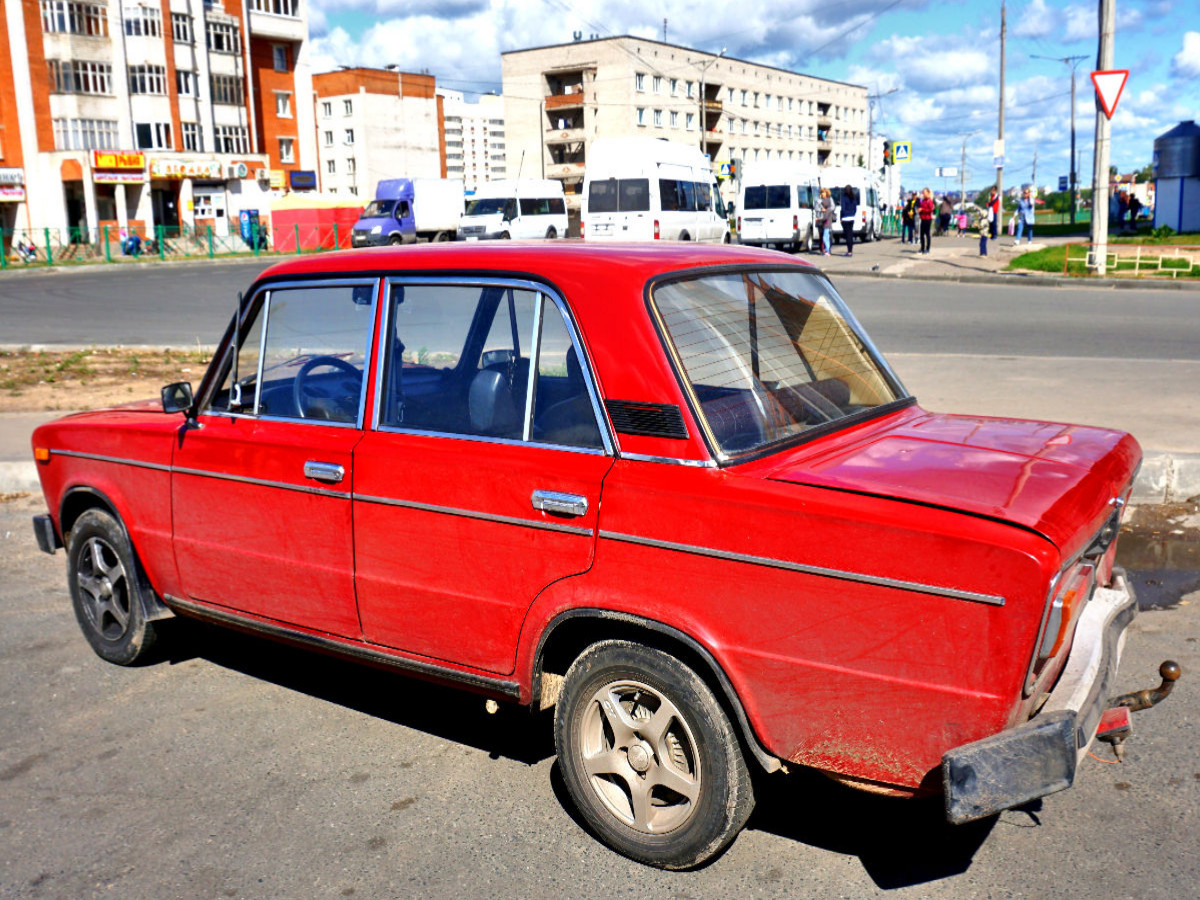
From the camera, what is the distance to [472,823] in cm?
345

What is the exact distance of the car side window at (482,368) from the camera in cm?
332

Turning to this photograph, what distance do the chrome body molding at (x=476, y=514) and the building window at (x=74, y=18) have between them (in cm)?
6708

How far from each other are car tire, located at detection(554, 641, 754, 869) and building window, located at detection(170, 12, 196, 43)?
7029cm

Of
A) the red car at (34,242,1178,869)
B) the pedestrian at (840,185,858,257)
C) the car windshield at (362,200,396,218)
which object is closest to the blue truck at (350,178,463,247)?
the car windshield at (362,200,396,218)

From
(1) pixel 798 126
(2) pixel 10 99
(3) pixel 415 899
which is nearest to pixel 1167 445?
(3) pixel 415 899

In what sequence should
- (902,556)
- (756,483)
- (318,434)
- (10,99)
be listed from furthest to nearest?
(10,99) → (318,434) → (756,483) → (902,556)

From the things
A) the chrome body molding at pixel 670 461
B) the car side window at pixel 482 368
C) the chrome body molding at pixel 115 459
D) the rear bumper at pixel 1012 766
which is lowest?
the rear bumper at pixel 1012 766

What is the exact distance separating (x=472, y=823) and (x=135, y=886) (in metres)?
0.98

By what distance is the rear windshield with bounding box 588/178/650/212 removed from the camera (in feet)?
103

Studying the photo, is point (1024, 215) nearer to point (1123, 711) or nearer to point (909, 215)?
point (909, 215)

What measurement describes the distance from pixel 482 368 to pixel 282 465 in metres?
0.80

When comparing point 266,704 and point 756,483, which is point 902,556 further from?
point 266,704

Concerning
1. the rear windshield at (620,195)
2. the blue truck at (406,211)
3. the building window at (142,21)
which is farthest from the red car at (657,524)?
the building window at (142,21)

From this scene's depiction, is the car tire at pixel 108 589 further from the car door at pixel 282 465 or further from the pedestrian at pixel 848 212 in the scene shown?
the pedestrian at pixel 848 212
